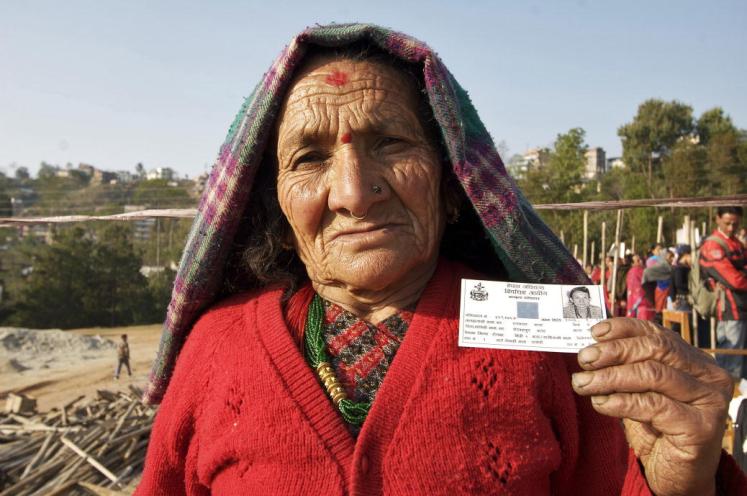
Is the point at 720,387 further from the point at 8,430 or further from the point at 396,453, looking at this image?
the point at 8,430

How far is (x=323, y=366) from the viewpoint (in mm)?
1562

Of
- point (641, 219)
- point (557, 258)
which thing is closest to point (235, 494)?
point (557, 258)

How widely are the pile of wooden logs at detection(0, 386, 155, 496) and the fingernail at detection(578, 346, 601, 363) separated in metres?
3.70

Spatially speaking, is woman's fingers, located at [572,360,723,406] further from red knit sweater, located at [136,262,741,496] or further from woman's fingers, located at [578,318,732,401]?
red knit sweater, located at [136,262,741,496]

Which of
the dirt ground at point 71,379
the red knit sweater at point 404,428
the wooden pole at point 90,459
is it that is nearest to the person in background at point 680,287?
the wooden pole at point 90,459

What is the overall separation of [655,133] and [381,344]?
4829cm

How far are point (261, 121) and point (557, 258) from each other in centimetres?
96

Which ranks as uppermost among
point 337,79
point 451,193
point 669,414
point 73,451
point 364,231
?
point 337,79

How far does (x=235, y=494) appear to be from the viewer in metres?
1.46

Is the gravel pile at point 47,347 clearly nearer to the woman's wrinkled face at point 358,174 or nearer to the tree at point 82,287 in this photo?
the tree at point 82,287

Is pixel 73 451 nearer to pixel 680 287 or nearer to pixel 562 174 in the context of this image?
pixel 680 287

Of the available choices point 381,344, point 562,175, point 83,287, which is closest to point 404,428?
point 381,344

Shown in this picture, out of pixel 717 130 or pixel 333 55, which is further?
pixel 717 130

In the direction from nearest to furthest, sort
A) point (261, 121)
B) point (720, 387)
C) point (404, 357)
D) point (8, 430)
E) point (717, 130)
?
point (720, 387), point (404, 357), point (261, 121), point (8, 430), point (717, 130)
